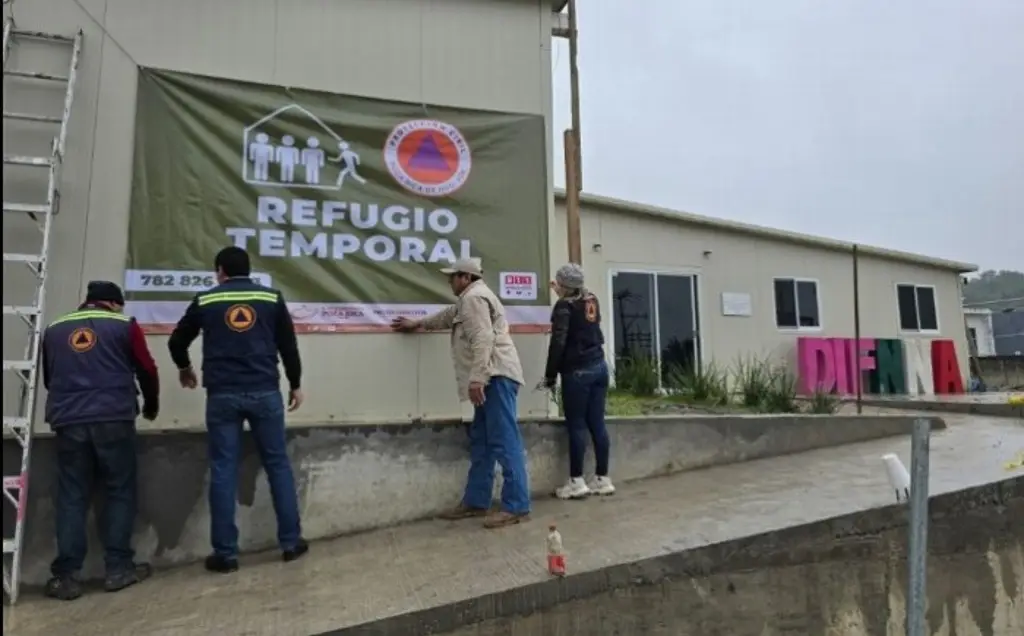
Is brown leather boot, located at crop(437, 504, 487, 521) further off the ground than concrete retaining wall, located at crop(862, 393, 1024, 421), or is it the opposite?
concrete retaining wall, located at crop(862, 393, 1024, 421)

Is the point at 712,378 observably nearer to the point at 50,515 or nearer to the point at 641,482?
the point at 641,482

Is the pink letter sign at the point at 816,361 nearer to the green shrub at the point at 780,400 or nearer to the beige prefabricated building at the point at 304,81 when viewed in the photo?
the green shrub at the point at 780,400

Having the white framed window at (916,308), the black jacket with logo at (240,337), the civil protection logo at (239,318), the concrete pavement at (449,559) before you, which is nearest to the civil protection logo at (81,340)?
the black jacket with logo at (240,337)

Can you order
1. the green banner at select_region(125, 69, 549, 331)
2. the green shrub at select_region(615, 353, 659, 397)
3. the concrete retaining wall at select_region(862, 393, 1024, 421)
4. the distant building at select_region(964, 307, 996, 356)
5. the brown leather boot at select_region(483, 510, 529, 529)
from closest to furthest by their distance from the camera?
the brown leather boot at select_region(483, 510, 529, 529)
the green banner at select_region(125, 69, 549, 331)
the green shrub at select_region(615, 353, 659, 397)
the concrete retaining wall at select_region(862, 393, 1024, 421)
the distant building at select_region(964, 307, 996, 356)

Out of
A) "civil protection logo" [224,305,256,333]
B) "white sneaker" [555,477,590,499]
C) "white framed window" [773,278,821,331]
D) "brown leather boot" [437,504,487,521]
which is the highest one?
"white framed window" [773,278,821,331]

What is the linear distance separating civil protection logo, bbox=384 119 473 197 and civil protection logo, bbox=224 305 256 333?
1.70m

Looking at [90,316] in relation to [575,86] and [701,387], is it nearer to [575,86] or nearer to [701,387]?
[575,86]

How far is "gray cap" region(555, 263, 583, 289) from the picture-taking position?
204 inches

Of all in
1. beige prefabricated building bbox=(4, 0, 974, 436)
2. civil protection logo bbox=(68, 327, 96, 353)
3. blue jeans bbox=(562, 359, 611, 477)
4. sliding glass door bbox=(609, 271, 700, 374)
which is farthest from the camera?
sliding glass door bbox=(609, 271, 700, 374)

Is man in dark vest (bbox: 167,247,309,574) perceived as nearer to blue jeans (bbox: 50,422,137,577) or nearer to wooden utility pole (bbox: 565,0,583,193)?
blue jeans (bbox: 50,422,137,577)

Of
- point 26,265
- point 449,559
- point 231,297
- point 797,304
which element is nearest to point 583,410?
point 449,559

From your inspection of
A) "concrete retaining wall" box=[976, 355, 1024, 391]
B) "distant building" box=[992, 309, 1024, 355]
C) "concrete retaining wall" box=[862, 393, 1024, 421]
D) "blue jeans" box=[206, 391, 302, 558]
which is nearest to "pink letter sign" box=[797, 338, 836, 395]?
"concrete retaining wall" box=[862, 393, 1024, 421]

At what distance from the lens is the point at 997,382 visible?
1906 cm

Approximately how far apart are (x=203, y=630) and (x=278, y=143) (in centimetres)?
324
